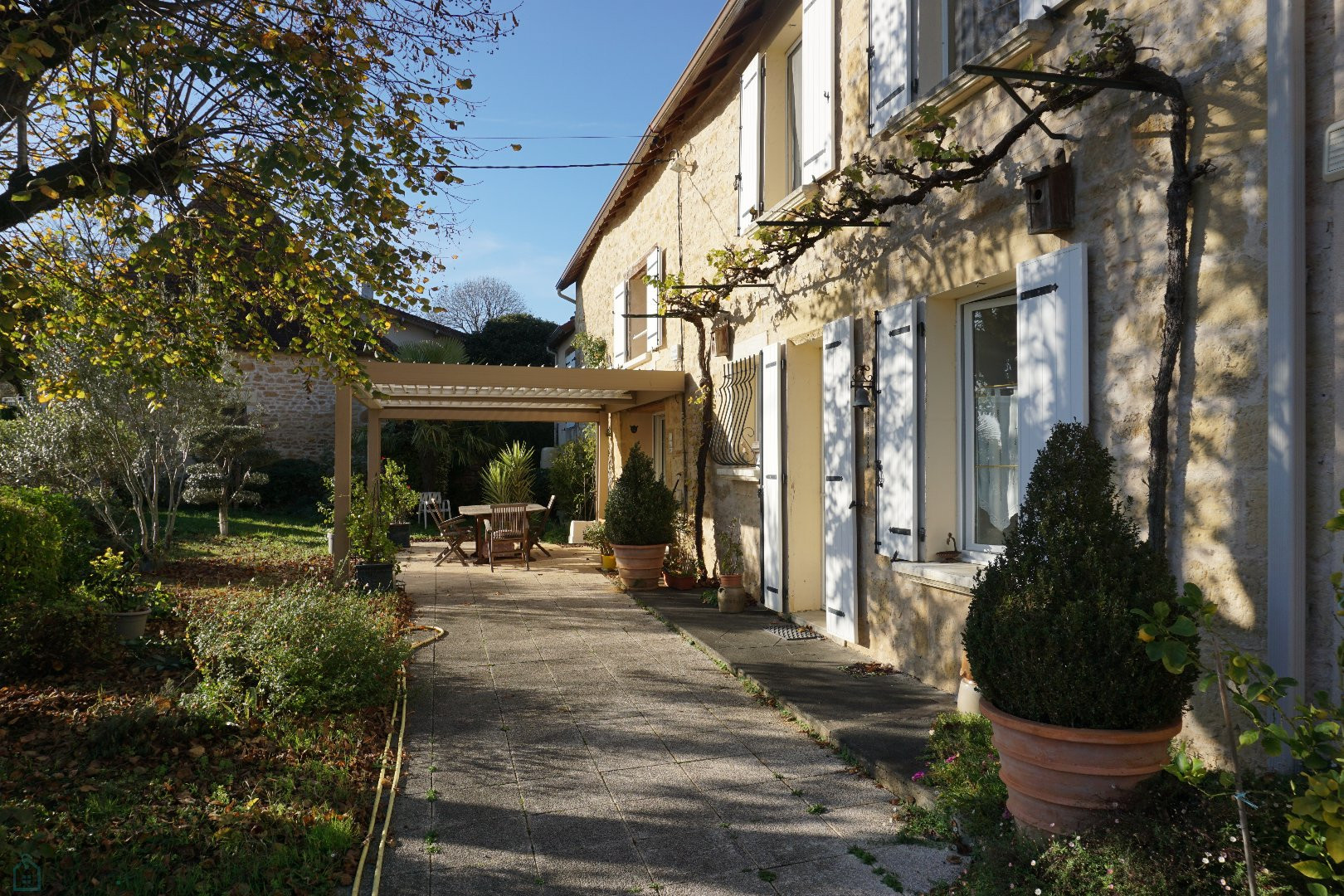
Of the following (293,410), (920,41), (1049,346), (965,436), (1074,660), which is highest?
(920,41)

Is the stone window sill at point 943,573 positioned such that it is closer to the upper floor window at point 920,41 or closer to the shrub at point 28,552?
the upper floor window at point 920,41

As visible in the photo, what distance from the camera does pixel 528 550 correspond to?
10812mm

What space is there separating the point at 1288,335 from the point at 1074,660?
4.03 feet

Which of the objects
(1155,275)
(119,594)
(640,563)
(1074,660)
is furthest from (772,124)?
(119,594)

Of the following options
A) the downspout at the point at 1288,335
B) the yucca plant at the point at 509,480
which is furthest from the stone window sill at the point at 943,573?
the yucca plant at the point at 509,480

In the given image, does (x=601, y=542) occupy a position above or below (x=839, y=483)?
below

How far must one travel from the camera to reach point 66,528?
21.7ft

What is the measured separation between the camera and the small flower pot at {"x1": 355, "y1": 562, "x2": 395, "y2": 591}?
7891 mm

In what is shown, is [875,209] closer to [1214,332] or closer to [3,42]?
[1214,332]

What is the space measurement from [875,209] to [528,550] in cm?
694

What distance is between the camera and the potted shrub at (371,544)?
7.92 m

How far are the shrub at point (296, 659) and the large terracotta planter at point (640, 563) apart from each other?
3.82 meters

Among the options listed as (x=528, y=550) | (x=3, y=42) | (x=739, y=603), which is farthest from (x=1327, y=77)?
(x=528, y=550)

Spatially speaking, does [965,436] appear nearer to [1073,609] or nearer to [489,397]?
[1073,609]
